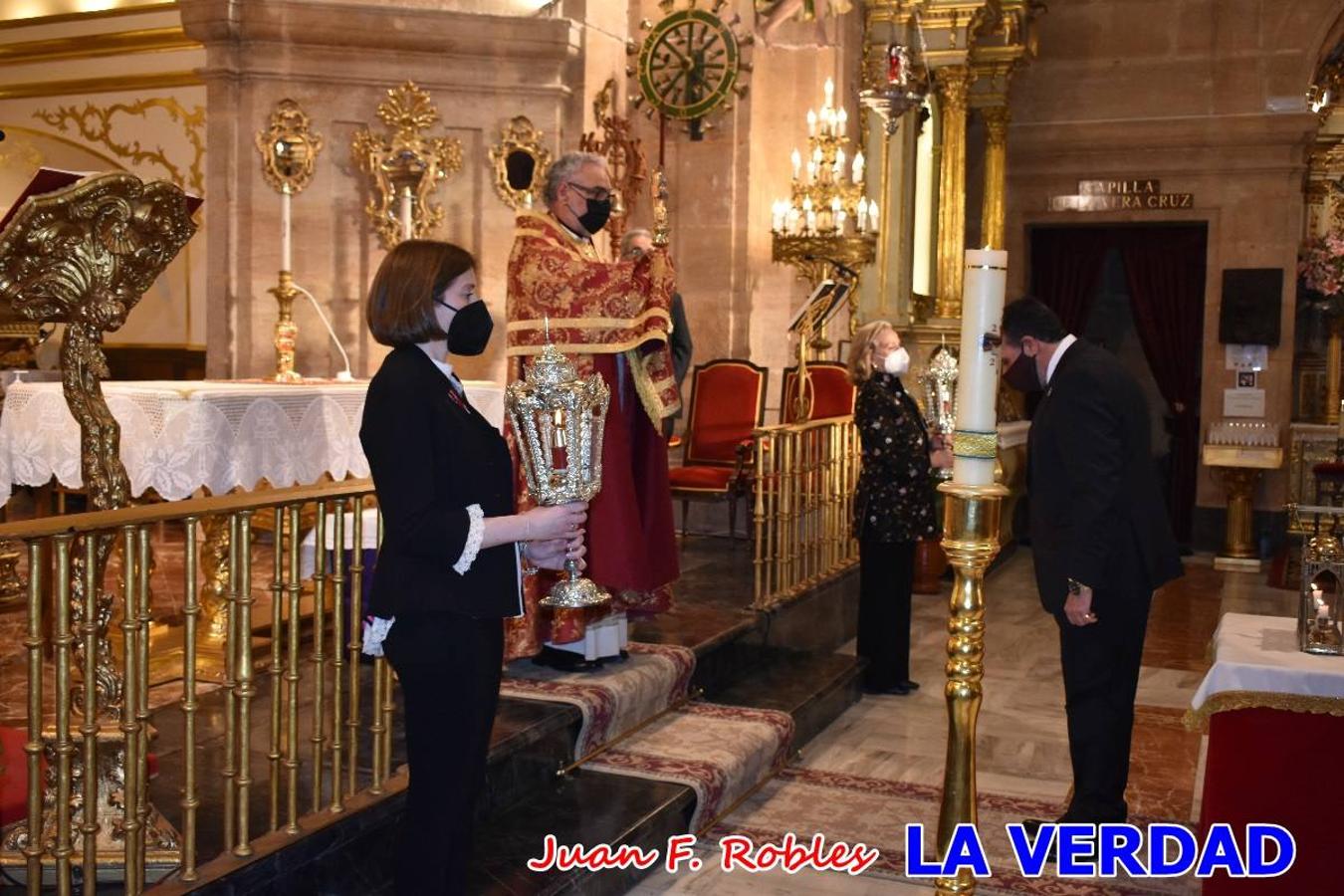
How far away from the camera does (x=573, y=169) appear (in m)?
4.78

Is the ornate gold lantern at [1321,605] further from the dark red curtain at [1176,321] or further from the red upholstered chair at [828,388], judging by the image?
the dark red curtain at [1176,321]

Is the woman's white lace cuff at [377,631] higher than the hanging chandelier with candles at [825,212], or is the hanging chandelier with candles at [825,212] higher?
the hanging chandelier with candles at [825,212]

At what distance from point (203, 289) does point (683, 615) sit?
6.22 metres

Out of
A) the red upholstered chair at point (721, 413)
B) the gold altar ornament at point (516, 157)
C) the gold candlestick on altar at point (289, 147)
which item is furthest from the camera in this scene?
the red upholstered chair at point (721, 413)

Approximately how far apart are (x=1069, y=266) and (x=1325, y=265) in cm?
225

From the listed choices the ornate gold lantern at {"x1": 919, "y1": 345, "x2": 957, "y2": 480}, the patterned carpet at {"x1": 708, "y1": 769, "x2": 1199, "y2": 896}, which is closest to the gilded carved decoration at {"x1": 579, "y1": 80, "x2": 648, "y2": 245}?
the ornate gold lantern at {"x1": 919, "y1": 345, "x2": 957, "y2": 480}

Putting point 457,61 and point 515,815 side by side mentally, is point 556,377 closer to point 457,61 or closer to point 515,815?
point 515,815

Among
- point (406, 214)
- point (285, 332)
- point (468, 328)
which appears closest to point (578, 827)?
point (468, 328)

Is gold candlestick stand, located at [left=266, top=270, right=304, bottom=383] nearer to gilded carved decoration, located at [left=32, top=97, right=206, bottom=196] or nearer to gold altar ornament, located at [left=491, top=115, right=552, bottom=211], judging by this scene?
gold altar ornament, located at [left=491, top=115, right=552, bottom=211]

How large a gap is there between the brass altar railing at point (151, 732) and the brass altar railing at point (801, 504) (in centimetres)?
304

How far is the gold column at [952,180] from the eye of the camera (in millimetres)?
11562

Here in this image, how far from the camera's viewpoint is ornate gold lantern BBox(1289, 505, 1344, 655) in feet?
11.6

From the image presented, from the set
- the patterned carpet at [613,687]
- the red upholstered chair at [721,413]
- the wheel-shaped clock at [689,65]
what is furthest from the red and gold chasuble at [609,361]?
the wheel-shaped clock at [689,65]

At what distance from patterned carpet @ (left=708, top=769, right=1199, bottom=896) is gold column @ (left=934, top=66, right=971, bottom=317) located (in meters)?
6.93
